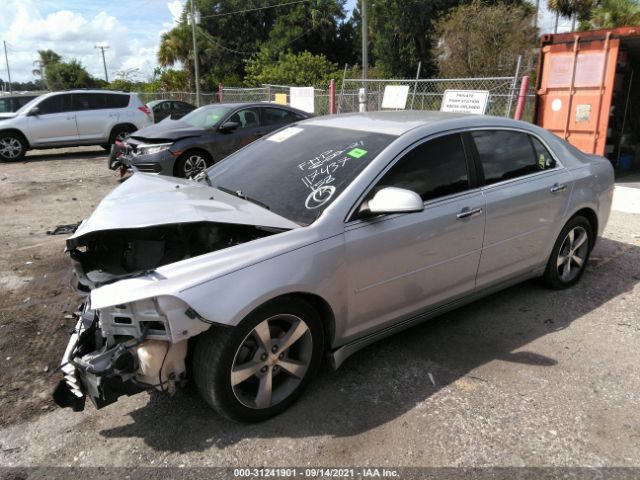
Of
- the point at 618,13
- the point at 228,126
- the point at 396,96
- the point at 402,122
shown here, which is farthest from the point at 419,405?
the point at 618,13

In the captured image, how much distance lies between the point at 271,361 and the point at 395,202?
3.65 feet

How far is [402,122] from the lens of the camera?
372 centimetres

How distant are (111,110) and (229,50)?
33263mm

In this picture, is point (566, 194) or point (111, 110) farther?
point (111, 110)

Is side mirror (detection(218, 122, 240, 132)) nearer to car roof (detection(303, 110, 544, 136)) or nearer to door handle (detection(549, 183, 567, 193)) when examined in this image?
car roof (detection(303, 110, 544, 136))

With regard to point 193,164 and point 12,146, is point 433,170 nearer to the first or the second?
point 193,164

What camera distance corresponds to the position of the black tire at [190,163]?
360 inches

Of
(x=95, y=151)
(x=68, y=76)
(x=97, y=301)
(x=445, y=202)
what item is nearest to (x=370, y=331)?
(x=445, y=202)

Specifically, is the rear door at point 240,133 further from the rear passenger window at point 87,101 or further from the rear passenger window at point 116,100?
the rear passenger window at point 87,101

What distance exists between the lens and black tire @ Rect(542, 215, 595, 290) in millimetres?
4492

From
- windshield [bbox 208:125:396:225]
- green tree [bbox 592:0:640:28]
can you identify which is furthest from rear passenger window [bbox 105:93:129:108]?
green tree [bbox 592:0:640:28]

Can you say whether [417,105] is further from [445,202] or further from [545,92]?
[445,202]

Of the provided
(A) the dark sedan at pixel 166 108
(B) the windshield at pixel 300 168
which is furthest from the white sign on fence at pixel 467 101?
(A) the dark sedan at pixel 166 108

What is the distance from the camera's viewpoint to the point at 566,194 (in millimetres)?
4328
